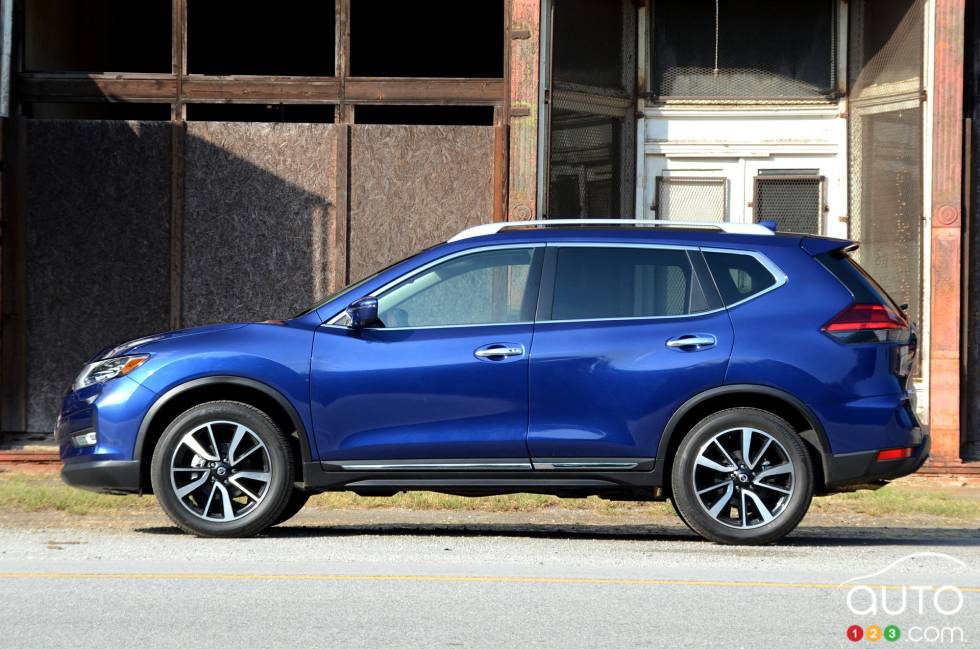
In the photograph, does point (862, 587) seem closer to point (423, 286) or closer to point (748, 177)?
point (423, 286)

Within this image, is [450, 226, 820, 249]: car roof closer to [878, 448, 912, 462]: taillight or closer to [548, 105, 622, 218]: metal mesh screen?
[878, 448, 912, 462]: taillight

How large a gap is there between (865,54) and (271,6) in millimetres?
6198

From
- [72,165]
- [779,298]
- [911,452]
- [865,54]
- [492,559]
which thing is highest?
[865,54]

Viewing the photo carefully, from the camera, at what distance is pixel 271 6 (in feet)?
52.4

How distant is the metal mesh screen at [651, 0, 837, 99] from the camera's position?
614 inches

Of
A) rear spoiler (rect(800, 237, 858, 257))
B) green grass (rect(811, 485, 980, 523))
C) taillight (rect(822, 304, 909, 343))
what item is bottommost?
green grass (rect(811, 485, 980, 523))

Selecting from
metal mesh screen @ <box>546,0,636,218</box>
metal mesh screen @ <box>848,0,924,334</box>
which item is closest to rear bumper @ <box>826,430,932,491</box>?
metal mesh screen @ <box>848,0,924,334</box>

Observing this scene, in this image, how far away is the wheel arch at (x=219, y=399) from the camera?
8688 mm

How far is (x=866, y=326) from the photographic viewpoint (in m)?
8.66

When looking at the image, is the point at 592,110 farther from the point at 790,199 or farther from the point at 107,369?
the point at 107,369

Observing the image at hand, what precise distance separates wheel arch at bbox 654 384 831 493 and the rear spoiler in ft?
2.99

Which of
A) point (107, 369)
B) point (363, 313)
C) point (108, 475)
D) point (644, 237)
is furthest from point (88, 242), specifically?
point (644, 237)

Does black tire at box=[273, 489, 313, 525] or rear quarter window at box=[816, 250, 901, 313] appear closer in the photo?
rear quarter window at box=[816, 250, 901, 313]

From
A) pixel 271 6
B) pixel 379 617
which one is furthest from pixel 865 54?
pixel 379 617
